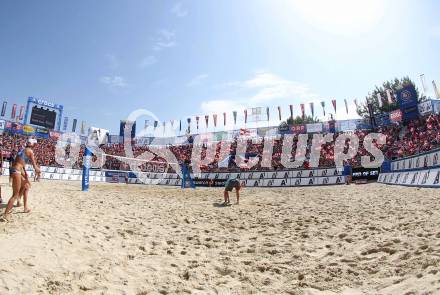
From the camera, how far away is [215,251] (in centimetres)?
680

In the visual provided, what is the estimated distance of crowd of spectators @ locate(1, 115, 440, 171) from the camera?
27828 millimetres

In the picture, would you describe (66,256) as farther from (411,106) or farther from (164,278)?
(411,106)

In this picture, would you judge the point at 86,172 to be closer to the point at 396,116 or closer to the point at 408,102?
the point at 396,116

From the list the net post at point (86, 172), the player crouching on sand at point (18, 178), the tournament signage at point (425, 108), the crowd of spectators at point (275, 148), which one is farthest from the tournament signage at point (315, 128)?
the player crouching on sand at point (18, 178)

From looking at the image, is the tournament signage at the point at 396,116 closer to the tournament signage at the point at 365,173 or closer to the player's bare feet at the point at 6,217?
the tournament signage at the point at 365,173

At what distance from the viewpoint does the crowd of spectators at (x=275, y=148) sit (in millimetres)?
27828

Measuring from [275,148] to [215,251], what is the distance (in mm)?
33258

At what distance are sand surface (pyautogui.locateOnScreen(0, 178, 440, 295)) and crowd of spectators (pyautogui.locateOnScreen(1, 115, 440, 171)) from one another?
559 inches

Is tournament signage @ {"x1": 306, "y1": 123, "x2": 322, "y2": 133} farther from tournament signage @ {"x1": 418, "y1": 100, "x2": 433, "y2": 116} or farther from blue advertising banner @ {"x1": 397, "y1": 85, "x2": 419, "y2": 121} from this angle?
tournament signage @ {"x1": 418, "y1": 100, "x2": 433, "y2": 116}

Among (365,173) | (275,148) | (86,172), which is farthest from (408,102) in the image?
(86,172)

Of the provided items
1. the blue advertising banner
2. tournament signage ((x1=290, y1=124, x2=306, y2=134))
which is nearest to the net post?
tournament signage ((x1=290, y1=124, x2=306, y2=134))

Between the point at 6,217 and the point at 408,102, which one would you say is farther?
the point at 408,102

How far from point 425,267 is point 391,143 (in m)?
30.1

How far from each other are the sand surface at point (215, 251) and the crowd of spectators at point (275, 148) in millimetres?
14211
